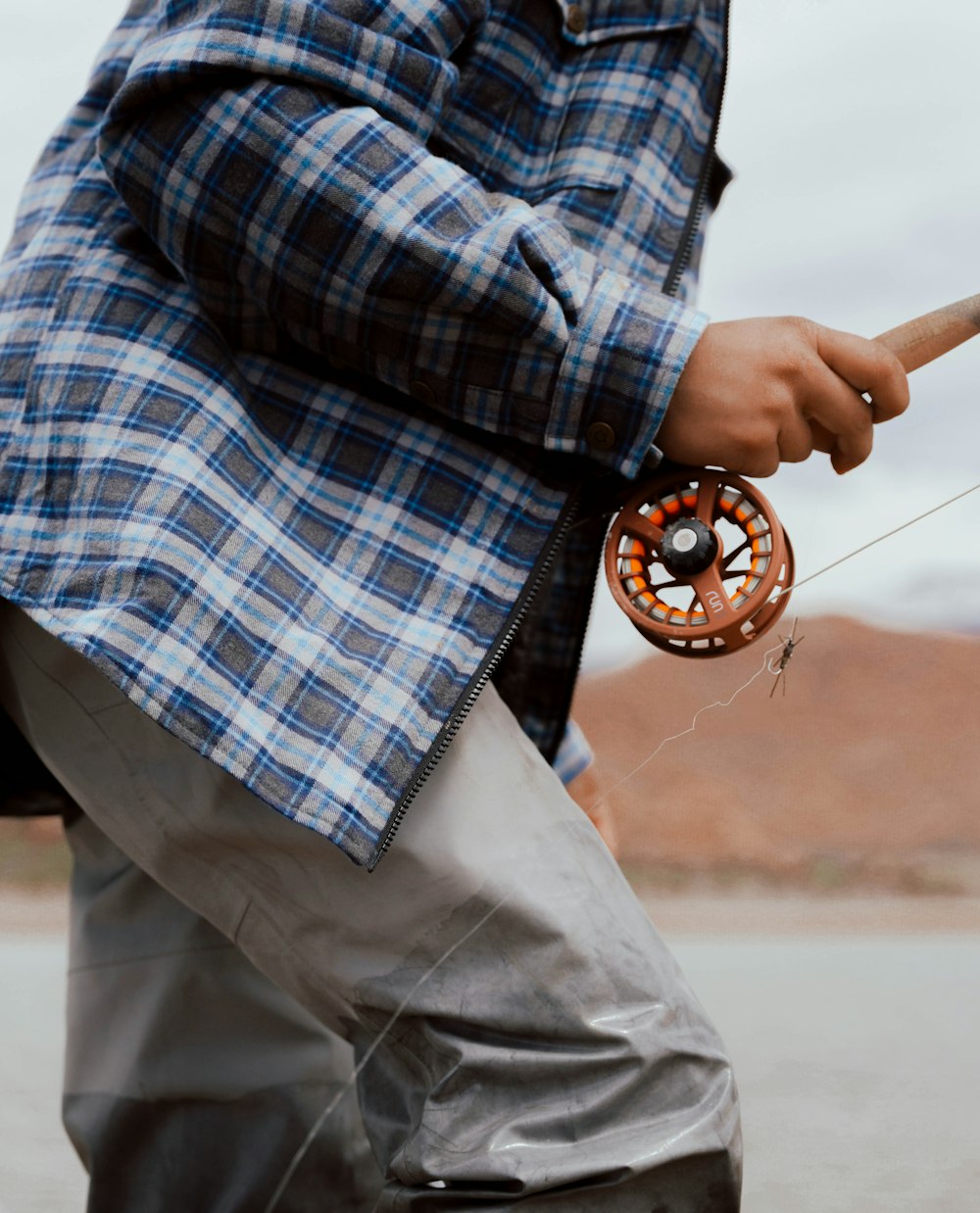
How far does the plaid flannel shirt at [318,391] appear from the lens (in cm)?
59

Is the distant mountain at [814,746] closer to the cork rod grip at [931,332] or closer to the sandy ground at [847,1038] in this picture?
the sandy ground at [847,1038]

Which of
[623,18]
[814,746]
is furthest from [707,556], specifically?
[623,18]

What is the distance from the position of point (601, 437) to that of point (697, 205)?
203mm

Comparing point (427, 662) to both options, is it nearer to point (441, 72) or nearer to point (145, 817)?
point (145, 817)

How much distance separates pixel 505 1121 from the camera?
579 millimetres

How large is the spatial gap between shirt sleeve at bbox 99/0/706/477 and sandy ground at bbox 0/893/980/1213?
14.3 inches

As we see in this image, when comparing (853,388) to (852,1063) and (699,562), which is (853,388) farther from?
(852,1063)

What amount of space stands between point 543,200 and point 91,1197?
0.76m

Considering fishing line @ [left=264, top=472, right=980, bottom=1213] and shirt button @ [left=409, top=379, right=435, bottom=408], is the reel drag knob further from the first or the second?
shirt button @ [left=409, top=379, right=435, bottom=408]

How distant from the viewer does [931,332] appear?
0.65m

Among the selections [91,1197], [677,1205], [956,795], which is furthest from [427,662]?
[91,1197]

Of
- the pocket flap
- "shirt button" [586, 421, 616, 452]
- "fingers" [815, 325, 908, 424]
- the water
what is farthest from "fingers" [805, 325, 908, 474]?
the water

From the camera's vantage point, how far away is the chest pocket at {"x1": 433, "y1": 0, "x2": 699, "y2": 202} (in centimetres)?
A: 70

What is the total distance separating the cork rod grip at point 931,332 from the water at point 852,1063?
1.15 ft
